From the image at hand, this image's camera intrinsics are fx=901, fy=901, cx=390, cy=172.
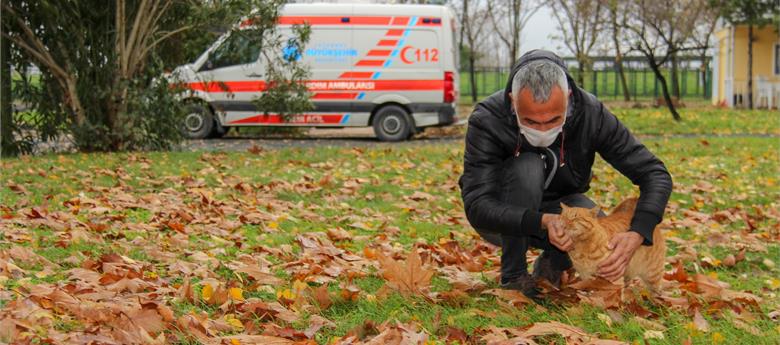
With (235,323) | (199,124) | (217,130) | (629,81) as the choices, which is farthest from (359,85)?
(629,81)

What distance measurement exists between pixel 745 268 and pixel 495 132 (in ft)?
7.50

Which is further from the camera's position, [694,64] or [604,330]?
[694,64]

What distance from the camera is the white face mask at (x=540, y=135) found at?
3768 millimetres

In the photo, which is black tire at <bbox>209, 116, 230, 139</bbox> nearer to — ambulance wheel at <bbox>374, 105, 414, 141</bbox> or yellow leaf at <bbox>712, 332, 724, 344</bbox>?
ambulance wheel at <bbox>374, 105, 414, 141</bbox>

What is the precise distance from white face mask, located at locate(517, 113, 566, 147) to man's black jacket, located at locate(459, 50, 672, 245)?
0.10m

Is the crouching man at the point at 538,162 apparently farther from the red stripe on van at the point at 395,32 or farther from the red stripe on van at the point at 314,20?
the red stripe on van at the point at 314,20

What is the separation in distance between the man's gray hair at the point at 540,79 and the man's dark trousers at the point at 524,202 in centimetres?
41

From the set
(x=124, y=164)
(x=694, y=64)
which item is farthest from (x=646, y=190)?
(x=694, y=64)

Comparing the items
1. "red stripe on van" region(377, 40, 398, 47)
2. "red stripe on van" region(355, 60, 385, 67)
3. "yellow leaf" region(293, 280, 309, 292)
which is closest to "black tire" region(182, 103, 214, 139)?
"red stripe on van" region(355, 60, 385, 67)

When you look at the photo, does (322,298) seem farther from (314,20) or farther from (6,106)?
(314,20)

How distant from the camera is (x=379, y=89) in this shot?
61.0 ft

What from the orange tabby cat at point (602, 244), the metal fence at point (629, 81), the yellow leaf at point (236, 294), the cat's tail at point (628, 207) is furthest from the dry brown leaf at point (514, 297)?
the metal fence at point (629, 81)

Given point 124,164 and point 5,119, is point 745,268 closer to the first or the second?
point 124,164

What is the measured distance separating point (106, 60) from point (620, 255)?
1117 centimetres
